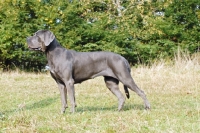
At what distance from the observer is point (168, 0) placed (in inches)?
874

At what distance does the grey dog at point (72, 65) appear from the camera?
24.6 feet

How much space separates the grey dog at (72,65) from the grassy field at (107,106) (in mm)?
619

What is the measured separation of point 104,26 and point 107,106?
41.3ft

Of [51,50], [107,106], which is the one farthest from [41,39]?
[107,106]

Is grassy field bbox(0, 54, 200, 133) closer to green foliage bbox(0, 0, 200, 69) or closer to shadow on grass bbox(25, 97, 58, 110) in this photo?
shadow on grass bbox(25, 97, 58, 110)

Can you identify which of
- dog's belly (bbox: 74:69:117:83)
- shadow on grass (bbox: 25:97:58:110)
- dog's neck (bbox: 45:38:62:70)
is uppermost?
dog's neck (bbox: 45:38:62:70)

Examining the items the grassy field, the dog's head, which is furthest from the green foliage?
the dog's head

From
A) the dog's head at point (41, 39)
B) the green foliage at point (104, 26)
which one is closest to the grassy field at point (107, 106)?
the dog's head at point (41, 39)

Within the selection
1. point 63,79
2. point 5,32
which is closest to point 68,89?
point 63,79

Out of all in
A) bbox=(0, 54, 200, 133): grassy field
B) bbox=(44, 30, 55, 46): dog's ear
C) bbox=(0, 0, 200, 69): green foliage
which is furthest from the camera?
bbox=(0, 0, 200, 69): green foliage

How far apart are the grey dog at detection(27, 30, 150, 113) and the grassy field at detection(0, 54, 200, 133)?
24.4 inches

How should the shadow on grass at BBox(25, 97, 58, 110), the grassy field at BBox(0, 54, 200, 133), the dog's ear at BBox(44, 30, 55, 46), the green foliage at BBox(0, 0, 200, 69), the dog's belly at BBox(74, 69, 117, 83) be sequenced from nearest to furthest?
1. the grassy field at BBox(0, 54, 200, 133)
2. the dog's ear at BBox(44, 30, 55, 46)
3. the dog's belly at BBox(74, 69, 117, 83)
4. the shadow on grass at BBox(25, 97, 58, 110)
5. the green foliage at BBox(0, 0, 200, 69)

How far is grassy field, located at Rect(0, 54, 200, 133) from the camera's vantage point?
17.6 ft

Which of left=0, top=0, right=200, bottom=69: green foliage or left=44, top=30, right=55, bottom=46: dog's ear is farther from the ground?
left=44, top=30, right=55, bottom=46: dog's ear
